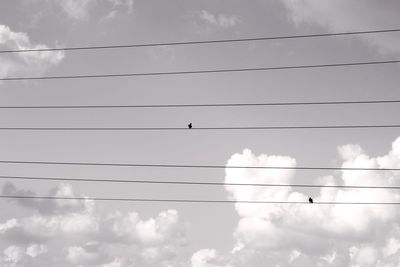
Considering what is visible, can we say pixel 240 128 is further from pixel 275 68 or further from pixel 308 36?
pixel 308 36

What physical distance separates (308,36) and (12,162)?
2092cm

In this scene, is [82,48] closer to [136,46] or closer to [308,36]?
[136,46]

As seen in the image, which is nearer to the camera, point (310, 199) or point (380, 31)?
point (380, 31)

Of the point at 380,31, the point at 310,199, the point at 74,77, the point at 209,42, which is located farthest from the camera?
the point at 310,199

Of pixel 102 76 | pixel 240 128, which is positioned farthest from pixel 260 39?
pixel 102 76

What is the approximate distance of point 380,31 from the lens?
25.2m

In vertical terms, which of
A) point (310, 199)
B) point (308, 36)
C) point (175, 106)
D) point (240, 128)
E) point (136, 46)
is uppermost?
point (136, 46)

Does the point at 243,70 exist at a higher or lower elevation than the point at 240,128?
higher

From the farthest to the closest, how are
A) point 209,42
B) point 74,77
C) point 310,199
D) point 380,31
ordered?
point 310,199 → point 74,77 → point 209,42 → point 380,31

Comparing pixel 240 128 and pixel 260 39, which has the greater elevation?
pixel 260 39

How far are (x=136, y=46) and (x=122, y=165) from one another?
763 centimetres

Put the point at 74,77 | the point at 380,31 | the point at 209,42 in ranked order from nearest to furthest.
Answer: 1. the point at 380,31
2. the point at 209,42
3. the point at 74,77

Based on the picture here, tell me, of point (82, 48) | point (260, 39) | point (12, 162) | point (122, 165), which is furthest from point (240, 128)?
point (12, 162)

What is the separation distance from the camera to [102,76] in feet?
93.0
